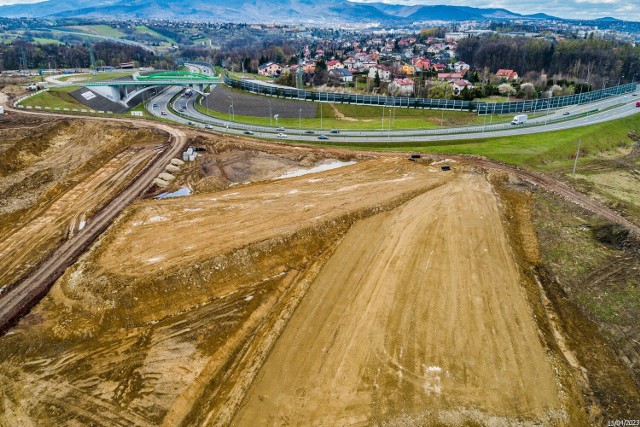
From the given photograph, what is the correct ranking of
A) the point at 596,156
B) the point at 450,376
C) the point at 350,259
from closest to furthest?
1. the point at 450,376
2. the point at 350,259
3. the point at 596,156

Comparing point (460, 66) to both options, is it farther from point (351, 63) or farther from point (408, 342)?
point (408, 342)

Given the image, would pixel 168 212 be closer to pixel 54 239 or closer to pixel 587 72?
pixel 54 239

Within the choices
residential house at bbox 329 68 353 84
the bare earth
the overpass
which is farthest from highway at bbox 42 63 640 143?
residential house at bbox 329 68 353 84

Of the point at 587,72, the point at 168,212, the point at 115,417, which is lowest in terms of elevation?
the point at 115,417

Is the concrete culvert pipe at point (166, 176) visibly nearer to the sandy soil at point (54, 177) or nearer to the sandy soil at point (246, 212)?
the sandy soil at point (54, 177)

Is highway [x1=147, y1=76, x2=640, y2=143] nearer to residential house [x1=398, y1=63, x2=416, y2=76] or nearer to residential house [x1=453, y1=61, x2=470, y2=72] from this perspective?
residential house [x1=398, y1=63, x2=416, y2=76]

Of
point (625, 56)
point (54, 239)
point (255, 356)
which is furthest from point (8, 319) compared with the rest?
point (625, 56)

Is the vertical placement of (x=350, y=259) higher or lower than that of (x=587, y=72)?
lower
